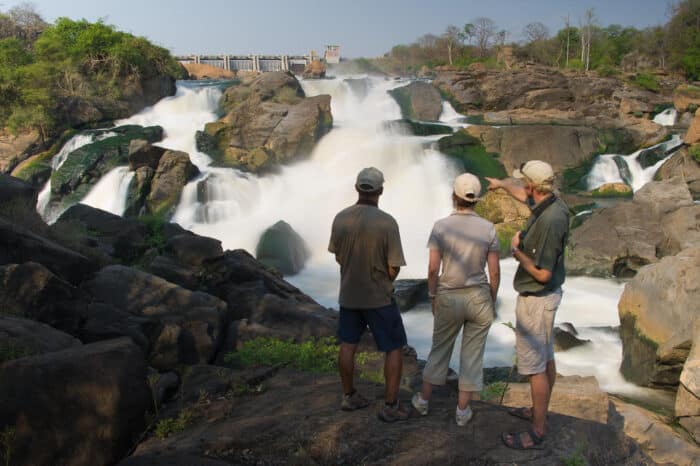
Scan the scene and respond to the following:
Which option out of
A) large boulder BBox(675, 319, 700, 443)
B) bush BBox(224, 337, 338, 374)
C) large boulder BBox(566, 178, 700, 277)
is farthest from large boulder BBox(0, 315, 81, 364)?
large boulder BBox(566, 178, 700, 277)

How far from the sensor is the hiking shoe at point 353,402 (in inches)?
155

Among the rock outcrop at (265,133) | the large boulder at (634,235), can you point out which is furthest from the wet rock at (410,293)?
the rock outcrop at (265,133)

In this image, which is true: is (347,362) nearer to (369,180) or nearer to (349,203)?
(369,180)

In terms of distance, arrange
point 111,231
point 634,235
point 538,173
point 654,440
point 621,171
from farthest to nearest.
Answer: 1. point 621,171
2. point 634,235
3. point 111,231
4. point 654,440
5. point 538,173

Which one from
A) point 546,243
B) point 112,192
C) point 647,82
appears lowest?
point 112,192

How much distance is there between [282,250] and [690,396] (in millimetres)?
9016

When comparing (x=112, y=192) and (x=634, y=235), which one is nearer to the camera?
(x=634, y=235)

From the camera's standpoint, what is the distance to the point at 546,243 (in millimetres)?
3457

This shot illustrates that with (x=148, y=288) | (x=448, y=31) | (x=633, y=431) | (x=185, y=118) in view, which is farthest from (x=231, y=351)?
(x=448, y=31)

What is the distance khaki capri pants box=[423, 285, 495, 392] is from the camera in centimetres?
366

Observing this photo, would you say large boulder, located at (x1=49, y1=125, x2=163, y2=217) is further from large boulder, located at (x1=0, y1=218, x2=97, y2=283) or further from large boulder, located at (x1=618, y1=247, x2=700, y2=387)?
large boulder, located at (x1=618, y1=247, x2=700, y2=387)

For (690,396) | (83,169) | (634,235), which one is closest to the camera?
(690,396)

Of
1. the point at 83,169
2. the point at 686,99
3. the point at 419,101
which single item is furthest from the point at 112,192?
the point at 686,99

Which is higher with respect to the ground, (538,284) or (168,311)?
(538,284)
